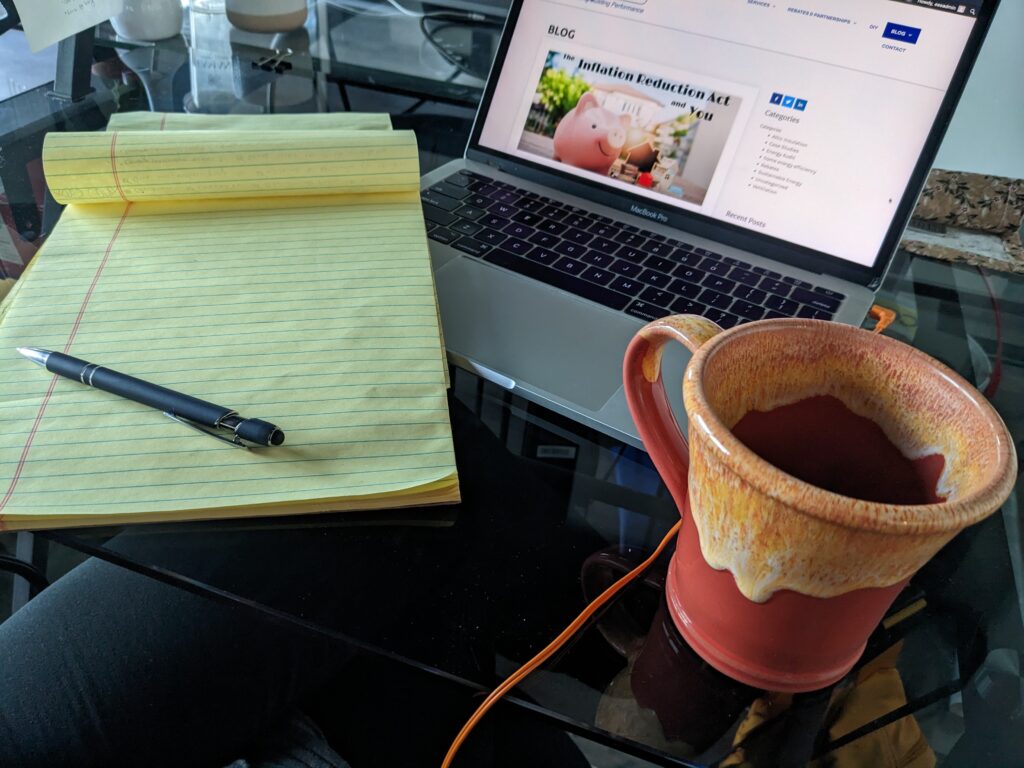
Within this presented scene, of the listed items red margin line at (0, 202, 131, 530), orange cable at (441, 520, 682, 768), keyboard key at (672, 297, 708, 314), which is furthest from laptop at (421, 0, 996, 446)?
red margin line at (0, 202, 131, 530)

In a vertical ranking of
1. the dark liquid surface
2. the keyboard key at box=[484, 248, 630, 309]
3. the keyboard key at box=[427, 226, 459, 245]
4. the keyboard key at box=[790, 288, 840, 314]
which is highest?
the dark liquid surface

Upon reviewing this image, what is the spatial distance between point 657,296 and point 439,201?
0.64 feet

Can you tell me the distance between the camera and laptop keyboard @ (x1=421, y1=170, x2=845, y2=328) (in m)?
0.57

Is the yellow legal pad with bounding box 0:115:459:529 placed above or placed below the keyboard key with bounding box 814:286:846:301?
below

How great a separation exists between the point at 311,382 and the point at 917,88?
437 mm

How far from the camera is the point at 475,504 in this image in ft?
1.38

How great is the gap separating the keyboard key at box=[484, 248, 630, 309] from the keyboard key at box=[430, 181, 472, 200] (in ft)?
0.28

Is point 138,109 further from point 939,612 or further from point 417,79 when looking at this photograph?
point 939,612

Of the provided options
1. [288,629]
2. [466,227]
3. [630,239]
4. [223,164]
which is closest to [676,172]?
[630,239]

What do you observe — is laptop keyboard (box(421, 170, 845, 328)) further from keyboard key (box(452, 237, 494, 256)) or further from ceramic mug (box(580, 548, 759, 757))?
ceramic mug (box(580, 548, 759, 757))

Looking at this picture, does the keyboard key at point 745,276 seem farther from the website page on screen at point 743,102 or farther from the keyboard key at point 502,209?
the keyboard key at point 502,209

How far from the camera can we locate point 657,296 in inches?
22.5

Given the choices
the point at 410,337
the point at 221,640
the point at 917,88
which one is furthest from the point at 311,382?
the point at 917,88

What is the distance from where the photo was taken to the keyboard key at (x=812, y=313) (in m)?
0.56
